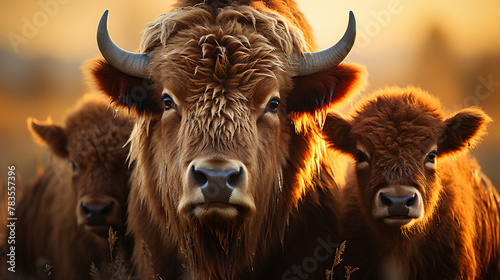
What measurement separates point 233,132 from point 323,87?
Answer: 1.08 m

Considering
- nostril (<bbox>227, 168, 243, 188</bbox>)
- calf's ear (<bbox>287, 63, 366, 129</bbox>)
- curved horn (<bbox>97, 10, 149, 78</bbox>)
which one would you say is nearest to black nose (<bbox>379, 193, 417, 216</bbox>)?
calf's ear (<bbox>287, 63, 366, 129</bbox>)

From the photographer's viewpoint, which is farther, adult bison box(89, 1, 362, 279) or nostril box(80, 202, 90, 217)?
nostril box(80, 202, 90, 217)

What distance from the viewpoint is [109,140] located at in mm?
6156

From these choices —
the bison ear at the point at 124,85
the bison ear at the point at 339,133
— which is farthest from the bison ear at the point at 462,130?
the bison ear at the point at 124,85

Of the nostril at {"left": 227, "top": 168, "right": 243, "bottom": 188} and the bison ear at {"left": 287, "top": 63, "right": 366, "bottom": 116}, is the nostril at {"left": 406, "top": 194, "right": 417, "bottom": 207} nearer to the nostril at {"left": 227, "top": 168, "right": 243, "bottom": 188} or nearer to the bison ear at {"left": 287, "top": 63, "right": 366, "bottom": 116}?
the bison ear at {"left": 287, "top": 63, "right": 366, "bottom": 116}

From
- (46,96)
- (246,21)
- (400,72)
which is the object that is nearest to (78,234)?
(246,21)

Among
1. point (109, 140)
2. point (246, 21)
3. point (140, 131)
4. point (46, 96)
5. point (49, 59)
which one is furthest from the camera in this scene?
point (49, 59)

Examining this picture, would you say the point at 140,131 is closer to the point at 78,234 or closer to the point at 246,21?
the point at 246,21

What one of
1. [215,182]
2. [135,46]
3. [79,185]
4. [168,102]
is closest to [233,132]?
[215,182]

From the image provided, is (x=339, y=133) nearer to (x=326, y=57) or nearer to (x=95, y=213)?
(x=326, y=57)

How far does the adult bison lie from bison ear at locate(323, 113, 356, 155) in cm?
17

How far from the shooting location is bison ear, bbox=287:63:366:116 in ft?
15.0

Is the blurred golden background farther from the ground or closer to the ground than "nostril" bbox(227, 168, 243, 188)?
farther from the ground

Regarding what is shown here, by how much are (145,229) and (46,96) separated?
14573 millimetres
